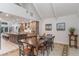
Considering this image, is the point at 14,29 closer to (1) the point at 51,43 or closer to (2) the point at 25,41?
(2) the point at 25,41

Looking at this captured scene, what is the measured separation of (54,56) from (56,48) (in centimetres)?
19

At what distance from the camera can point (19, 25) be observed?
6.59 ft

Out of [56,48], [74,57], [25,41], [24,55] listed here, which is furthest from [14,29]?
[74,57]

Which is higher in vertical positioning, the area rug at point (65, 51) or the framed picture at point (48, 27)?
the framed picture at point (48, 27)

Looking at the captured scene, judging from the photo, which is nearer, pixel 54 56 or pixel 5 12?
pixel 5 12

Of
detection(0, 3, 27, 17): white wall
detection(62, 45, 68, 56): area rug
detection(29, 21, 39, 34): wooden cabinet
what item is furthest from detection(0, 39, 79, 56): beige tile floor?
detection(0, 3, 27, 17): white wall

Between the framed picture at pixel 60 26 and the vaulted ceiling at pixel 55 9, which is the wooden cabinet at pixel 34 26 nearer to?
the vaulted ceiling at pixel 55 9

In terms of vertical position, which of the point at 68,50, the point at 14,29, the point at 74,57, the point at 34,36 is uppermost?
the point at 14,29

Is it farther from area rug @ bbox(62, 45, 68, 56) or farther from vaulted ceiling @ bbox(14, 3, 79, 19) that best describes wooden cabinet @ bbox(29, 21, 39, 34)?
area rug @ bbox(62, 45, 68, 56)

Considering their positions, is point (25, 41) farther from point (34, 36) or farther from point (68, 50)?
point (68, 50)

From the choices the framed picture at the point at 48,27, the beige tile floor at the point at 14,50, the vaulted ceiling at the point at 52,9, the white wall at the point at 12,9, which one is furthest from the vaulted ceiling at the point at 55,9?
the beige tile floor at the point at 14,50

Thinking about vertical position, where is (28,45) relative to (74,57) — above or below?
above

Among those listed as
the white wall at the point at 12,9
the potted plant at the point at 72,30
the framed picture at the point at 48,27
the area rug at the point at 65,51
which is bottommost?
the area rug at the point at 65,51

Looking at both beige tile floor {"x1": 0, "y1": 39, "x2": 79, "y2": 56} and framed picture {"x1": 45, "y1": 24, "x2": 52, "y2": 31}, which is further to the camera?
framed picture {"x1": 45, "y1": 24, "x2": 52, "y2": 31}
